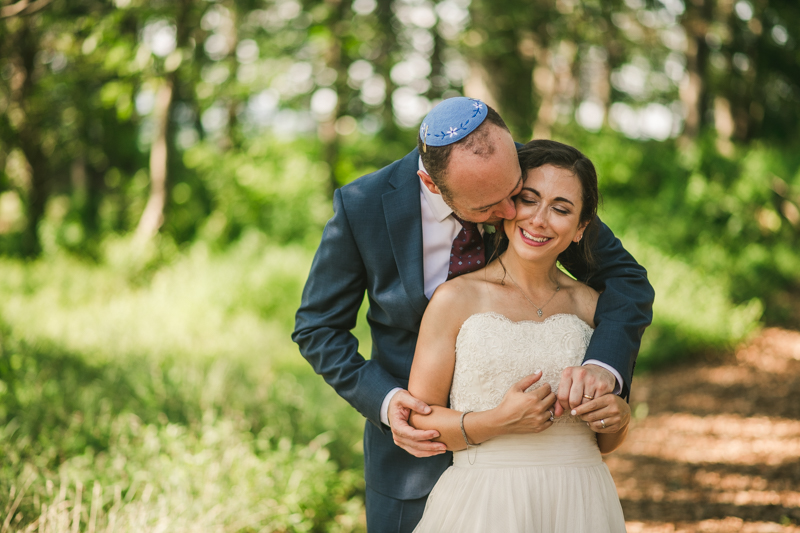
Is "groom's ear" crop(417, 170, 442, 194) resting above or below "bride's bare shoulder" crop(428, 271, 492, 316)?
above

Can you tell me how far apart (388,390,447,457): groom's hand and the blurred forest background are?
169cm

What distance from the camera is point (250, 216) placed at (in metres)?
11.7

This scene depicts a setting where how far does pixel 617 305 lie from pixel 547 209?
1.51 feet

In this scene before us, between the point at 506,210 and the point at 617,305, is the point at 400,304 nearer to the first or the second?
the point at 506,210

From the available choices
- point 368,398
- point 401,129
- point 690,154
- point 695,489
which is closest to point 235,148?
point 401,129

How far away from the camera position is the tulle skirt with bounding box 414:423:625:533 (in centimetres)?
204

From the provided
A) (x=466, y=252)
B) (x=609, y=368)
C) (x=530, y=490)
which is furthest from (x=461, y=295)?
(x=530, y=490)

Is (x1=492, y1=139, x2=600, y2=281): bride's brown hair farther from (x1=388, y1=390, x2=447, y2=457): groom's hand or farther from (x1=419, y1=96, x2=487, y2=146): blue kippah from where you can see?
(x1=388, y1=390, x2=447, y2=457): groom's hand

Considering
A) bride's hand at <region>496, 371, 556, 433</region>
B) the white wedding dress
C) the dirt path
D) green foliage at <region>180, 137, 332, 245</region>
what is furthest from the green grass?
green foliage at <region>180, 137, 332, 245</region>

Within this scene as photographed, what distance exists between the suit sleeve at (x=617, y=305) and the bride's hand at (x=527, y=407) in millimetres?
236

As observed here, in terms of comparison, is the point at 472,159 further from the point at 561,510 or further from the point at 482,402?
the point at 561,510

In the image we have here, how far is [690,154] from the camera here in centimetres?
1217

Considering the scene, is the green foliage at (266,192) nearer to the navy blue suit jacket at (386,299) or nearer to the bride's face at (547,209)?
the navy blue suit jacket at (386,299)

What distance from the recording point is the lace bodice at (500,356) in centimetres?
206
